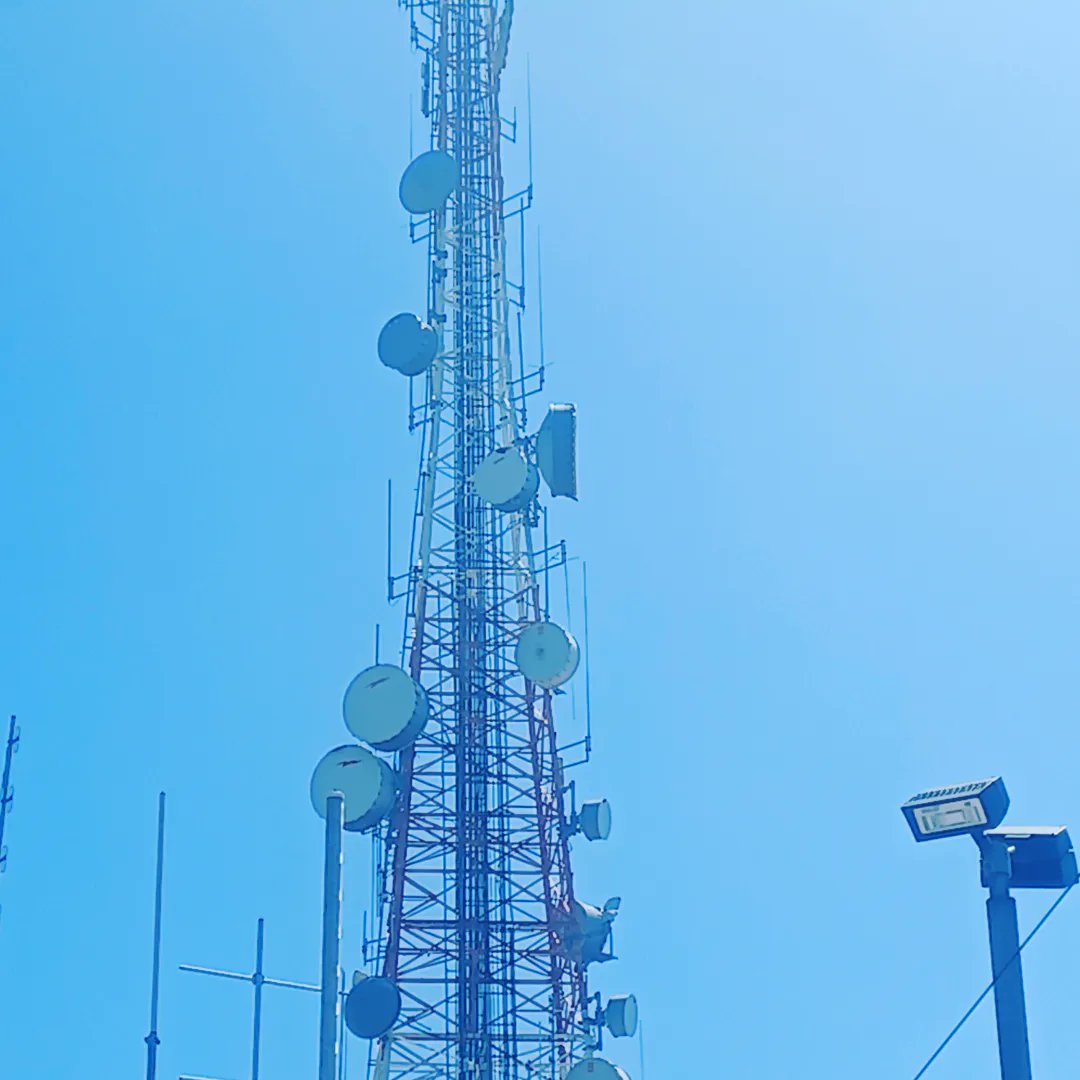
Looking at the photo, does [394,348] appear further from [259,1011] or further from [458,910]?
[259,1011]

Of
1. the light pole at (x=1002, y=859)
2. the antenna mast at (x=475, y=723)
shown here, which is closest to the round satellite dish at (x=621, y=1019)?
the antenna mast at (x=475, y=723)

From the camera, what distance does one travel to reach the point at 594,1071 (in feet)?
114

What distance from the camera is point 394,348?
1526 inches

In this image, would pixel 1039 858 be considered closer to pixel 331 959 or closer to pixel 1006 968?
pixel 1006 968

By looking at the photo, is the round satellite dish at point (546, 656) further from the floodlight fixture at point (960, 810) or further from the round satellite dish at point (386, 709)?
the floodlight fixture at point (960, 810)

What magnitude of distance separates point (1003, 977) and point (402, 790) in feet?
72.5

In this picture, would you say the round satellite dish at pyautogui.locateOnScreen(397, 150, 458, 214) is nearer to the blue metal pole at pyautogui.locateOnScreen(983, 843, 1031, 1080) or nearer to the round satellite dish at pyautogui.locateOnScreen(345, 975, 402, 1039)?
the round satellite dish at pyautogui.locateOnScreen(345, 975, 402, 1039)

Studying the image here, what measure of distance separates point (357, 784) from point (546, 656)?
4218 mm

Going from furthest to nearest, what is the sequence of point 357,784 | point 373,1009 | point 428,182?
point 428,182, point 357,784, point 373,1009

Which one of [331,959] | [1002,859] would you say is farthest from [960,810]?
[331,959]

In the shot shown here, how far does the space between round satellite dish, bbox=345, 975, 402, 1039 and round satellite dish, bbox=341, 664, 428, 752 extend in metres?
4.21

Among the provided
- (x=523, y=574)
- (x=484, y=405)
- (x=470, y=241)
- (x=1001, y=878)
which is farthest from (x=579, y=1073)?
(x=1001, y=878)

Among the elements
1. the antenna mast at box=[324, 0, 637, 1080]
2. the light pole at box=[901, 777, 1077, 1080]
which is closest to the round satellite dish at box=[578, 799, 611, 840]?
the antenna mast at box=[324, 0, 637, 1080]

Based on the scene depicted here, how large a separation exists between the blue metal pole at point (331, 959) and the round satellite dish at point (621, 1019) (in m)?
17.2
